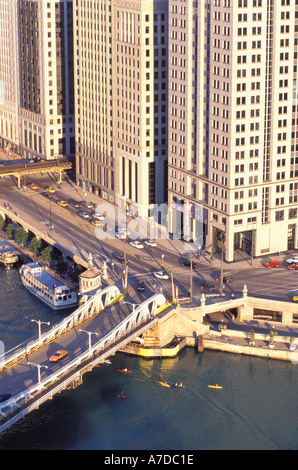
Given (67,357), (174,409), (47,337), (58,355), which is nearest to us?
(174,409)

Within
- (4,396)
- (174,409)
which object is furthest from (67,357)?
(174,409)

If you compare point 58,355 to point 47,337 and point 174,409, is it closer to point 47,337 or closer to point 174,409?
point 47,337

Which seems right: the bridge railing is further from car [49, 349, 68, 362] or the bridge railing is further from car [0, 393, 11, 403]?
car [0, 393, 11, 403]

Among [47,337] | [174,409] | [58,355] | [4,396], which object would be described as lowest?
[174,409]

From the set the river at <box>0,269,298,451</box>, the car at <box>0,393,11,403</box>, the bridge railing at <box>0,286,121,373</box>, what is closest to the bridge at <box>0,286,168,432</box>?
the bridge railing at <box>0,286,121,373</box>

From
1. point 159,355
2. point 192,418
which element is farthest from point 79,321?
point 192,418
